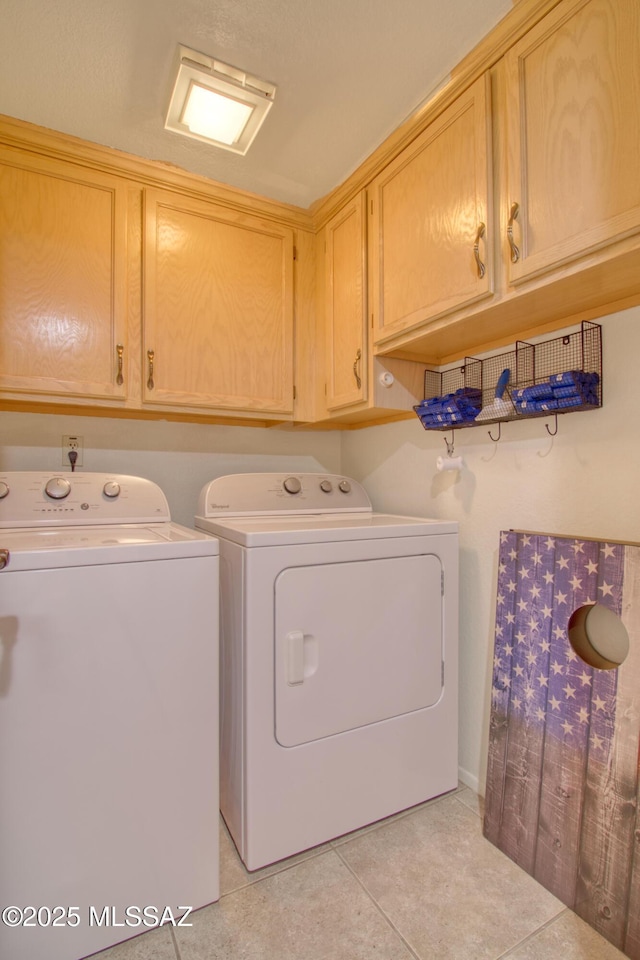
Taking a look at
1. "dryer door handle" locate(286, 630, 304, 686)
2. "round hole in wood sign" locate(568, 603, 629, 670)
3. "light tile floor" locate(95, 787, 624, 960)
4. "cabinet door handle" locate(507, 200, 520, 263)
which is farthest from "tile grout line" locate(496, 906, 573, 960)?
"cabinet door handle" locate(507, 200, 520, 263)

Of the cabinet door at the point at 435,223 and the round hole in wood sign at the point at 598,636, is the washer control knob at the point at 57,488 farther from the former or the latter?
the round hole in wood sign at the point at 598,636

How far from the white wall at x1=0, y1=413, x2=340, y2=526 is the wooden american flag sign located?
118 centimetres

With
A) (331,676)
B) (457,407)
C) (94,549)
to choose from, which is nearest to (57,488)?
(94,549)

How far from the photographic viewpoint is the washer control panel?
Answer: 58.6 inches

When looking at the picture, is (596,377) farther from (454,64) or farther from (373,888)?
(373,888)

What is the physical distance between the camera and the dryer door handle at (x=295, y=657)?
126 cm

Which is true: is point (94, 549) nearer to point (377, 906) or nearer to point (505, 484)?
point (377, 906)

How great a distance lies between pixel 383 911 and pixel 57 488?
1.56 meters

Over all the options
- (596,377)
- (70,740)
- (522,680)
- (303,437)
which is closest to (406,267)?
(596,377)

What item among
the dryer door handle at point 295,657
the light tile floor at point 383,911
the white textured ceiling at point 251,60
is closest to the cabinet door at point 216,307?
the white textured ceiling at point 251,60

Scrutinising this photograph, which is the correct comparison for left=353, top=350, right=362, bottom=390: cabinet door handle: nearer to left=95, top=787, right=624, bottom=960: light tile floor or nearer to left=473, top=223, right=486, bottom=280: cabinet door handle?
left=473, top=223, right=486, bottom=280: cabinet door handle

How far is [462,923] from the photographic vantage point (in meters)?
1.10

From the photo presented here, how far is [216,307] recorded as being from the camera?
178cm

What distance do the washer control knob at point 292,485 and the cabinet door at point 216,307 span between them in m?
0.29
